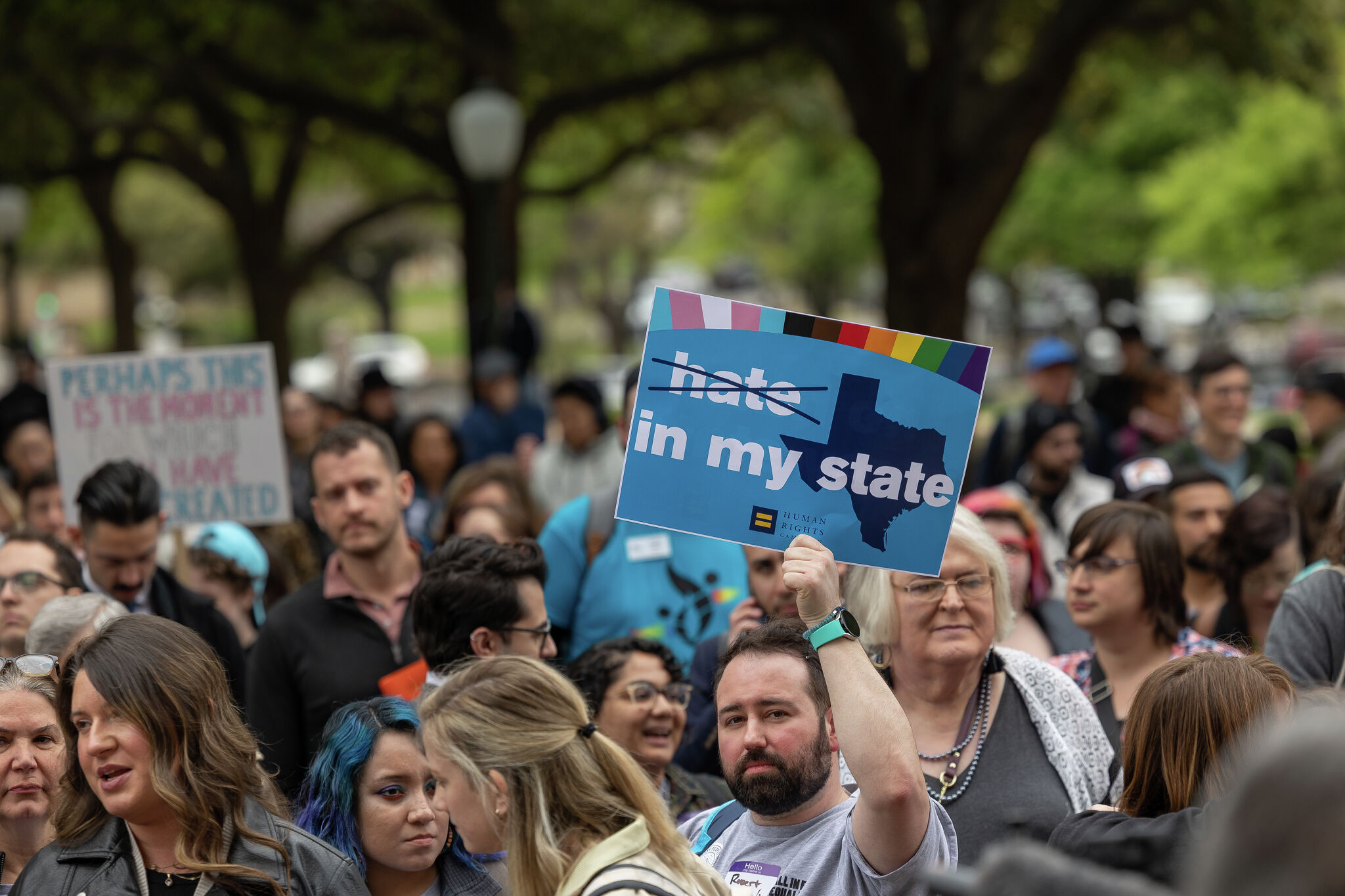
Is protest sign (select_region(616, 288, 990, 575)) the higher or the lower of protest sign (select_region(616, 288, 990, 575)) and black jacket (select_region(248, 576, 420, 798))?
the higher

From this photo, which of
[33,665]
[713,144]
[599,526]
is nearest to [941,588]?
[599,526]

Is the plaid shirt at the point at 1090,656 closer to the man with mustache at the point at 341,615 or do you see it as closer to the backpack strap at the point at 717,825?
the backpack strap at the point at 717,825

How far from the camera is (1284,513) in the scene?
547 cm

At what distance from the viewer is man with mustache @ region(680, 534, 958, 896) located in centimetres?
291

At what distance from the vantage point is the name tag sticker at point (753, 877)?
3.22 m

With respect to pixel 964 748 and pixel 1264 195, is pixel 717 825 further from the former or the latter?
pixel 1264 195

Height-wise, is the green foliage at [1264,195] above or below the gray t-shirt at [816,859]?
above

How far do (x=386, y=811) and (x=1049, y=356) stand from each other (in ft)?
22.7

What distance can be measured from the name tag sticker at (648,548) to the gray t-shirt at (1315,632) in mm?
2273

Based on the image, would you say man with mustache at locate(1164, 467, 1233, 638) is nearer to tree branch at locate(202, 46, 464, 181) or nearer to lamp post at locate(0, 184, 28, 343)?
tree branch at locate(202, 46, 464, 181)

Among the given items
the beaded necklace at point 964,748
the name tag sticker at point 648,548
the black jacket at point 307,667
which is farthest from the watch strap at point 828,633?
the name tag sticker at point 648,548

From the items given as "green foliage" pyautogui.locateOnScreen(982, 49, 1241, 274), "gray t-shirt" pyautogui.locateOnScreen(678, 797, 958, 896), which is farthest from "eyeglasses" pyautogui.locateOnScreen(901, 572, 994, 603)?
"green foliage" pyautogui.locateOnScreen(982, 49, 1241, 274)

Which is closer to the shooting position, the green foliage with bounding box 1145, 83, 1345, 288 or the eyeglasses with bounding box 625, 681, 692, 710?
the eyeglasses with bounding box 625, 681, 692, 710

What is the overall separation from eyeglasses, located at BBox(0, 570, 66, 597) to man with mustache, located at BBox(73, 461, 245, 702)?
290 millimetres
